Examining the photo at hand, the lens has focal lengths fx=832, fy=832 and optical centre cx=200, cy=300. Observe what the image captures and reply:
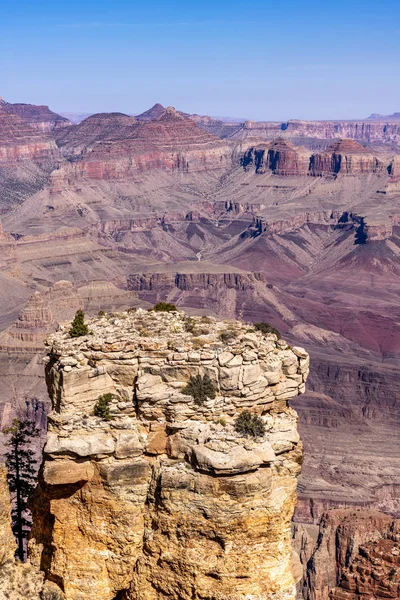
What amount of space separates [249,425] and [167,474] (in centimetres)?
200

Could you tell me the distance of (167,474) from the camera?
17047 millimetres

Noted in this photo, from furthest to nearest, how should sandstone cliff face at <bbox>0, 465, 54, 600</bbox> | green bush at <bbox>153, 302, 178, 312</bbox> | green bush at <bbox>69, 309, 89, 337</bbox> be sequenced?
green bush at <bbox>153, 302, 178, 312</bbox>
green bush at <bbox>69, 309, 89, 337</bbox>
sandstone cliff face at <bbox>0, 465, 54, 600</bbox>

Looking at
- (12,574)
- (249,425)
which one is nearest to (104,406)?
(249,425)

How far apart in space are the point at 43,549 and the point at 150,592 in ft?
8.60

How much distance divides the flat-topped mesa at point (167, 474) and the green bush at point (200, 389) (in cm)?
5

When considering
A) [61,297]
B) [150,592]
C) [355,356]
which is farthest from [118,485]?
[355,356]

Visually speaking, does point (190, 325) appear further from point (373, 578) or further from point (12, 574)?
point (373, 578)

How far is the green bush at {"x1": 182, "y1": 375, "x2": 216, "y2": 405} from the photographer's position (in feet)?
57.0

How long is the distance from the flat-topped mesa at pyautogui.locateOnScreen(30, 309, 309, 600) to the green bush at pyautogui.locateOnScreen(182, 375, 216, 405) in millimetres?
47

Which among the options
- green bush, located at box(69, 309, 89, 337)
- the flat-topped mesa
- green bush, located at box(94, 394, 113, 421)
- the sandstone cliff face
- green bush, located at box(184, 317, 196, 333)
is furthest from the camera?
green bush, located at box(184, 317, 196, 333)

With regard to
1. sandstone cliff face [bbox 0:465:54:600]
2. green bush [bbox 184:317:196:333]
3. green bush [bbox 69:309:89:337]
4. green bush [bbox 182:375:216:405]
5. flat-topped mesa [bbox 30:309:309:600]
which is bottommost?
sandstone cliff face [bbox 0:465:54:600]

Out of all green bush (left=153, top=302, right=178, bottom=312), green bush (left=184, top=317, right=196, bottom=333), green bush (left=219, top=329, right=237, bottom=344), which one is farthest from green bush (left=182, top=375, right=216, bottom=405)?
green bush (left=153, top=302, right=178, bottom=312)

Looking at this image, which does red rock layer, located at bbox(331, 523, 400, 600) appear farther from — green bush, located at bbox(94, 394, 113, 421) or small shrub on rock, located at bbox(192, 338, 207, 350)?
green bush, located at bbox(94, 394, 113, 421)

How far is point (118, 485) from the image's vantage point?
1736 cm
